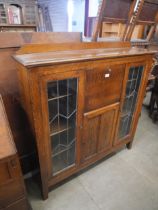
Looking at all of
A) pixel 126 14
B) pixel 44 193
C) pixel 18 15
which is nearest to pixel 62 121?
pixel 44 193

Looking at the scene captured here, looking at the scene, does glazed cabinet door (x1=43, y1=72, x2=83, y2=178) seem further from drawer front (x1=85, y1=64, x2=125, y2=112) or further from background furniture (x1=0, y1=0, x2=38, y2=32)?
background furniture (x1=0, y1=0, x2=38, y2=32)

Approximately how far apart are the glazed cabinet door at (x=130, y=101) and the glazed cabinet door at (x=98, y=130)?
13 centimetres

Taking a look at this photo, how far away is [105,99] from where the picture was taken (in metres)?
1.33

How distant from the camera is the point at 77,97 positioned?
1.14 meters

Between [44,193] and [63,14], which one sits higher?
[63,14]

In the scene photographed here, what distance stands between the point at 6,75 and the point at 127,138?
1438mm

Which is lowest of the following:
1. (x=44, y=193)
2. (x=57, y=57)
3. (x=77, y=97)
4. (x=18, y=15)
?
(x=44, y=193)

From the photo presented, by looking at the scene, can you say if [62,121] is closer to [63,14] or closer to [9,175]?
[9,175]

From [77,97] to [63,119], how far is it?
20cm

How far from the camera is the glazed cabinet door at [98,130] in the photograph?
1.33 metres

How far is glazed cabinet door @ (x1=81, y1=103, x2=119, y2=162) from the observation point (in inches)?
52.5

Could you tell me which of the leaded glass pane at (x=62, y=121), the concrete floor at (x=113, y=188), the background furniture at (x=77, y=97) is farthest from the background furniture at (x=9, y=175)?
the concrete floor at (x=113, y=188)

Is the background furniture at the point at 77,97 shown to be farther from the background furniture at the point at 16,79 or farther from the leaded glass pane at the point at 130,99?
the background furniture at the point at 16,79

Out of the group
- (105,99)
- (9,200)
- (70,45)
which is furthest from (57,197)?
(70,45)
